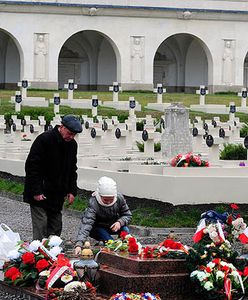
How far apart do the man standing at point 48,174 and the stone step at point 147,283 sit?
1.87 m

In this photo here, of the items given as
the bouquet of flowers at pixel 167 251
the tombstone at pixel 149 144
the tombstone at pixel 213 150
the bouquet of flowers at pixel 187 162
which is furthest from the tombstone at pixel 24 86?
the bouquet of flowers at pixel 167 251

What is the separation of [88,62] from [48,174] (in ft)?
139

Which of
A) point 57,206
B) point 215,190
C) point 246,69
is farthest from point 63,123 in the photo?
point 246,69

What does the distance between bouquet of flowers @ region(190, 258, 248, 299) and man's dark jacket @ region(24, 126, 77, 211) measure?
2.33m

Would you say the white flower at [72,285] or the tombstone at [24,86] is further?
the tombstone at [24,86]

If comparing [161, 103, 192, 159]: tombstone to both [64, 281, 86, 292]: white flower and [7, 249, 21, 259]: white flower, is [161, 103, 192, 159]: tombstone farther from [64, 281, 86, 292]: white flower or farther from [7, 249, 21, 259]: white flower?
[64, 281, 86, 292]: white flower

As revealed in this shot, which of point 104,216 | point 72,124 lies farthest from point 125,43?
point 104,216

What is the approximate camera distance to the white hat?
10484 millimetres

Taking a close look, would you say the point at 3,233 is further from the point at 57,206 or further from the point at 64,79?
the point at 64,79

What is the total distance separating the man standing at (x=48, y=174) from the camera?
1103cm

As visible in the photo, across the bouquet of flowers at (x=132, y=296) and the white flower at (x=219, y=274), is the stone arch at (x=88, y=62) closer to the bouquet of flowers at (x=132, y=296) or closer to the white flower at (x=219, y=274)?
the white flower at (x=219, y=274)

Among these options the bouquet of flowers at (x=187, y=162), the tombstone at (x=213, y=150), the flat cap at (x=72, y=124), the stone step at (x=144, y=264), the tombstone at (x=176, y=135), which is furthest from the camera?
the tombstone at (x=176, y=135)

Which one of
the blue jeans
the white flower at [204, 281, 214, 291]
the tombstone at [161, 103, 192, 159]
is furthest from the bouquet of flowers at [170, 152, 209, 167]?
the white flower at [204, 281, 214, 291]

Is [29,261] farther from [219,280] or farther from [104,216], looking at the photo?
[219,280]
